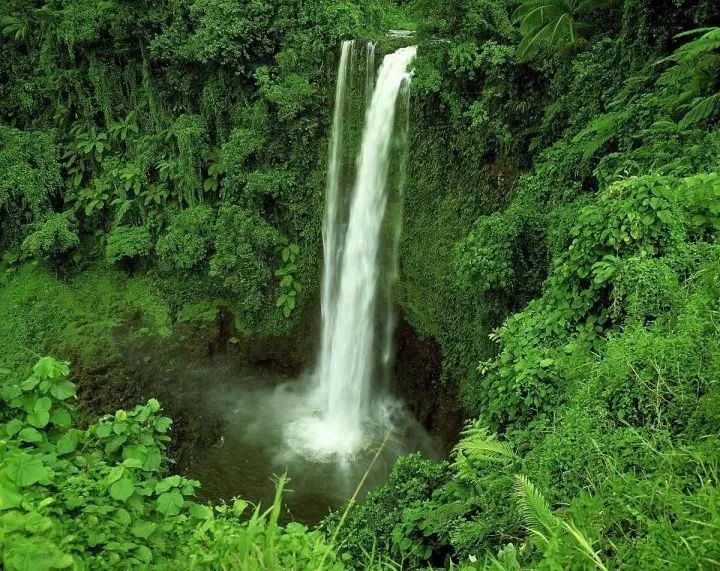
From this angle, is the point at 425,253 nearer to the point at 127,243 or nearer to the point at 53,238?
the point at 127,243

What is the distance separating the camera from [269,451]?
10062 mm

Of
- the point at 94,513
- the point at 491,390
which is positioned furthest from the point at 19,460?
the point at 491,390

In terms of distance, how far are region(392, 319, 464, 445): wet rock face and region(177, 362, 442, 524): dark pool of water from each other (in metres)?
0.31

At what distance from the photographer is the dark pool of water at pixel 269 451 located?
8.93 metres

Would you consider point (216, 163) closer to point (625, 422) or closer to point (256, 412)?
point (256, 412)

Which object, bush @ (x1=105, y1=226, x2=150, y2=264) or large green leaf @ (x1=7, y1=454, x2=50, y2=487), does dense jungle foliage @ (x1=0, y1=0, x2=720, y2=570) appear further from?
bush @ (x1=105, y1=226, x2=150, y2=264)

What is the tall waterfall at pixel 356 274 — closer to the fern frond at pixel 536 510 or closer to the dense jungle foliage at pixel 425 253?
the dense jungle foliage at pixel 425 253

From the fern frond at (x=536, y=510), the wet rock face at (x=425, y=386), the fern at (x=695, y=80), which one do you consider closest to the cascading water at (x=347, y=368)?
the wet rock face at (x=425, y=386)

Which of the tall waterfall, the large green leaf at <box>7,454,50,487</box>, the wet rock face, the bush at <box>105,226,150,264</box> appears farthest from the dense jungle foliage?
the tall waterfall

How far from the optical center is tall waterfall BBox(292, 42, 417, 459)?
33.3 ft

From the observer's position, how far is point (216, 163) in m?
12.6

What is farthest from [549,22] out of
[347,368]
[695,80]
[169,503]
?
[347,368]

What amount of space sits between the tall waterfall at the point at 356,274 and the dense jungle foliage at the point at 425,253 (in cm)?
51

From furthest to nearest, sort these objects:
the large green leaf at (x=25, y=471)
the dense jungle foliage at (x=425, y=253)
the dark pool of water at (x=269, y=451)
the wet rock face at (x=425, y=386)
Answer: the wet rock face at (x=425, y=386), the dark pool of water at (x=269, y=451), the dense jungle foliage at (x=425, y=253), the large green leaf at (x=25, y=471)
